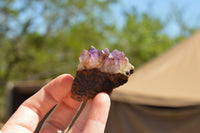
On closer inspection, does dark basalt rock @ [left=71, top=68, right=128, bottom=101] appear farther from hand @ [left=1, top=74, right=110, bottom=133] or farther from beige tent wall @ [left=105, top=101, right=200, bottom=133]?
beige tent wall @ [left=105, top=101, right=200, bottom=133]

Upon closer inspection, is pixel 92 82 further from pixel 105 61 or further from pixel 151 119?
pixel 151 119

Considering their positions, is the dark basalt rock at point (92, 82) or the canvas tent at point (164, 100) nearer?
the dark basalt rock at point (92, 82)

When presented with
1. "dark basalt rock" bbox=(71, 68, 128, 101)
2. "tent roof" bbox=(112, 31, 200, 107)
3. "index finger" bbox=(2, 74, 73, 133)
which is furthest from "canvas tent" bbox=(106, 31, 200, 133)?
"index finger" bbox=(2, 74, 73, 133)

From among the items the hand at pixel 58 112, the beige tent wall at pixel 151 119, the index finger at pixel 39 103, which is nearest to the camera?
the hand at pixel 58 112

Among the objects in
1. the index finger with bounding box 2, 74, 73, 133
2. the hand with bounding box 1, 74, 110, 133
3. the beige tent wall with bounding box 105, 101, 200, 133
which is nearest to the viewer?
the hand with bounding box 1, 74, 110, 133

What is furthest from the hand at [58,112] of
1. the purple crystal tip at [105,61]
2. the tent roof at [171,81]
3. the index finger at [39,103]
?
the tent roof at [171,81]

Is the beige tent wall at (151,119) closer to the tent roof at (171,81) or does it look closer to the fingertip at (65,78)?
the tent roof at (171,81)

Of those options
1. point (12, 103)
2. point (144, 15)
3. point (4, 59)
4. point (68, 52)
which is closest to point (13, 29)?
point (4, 59)
